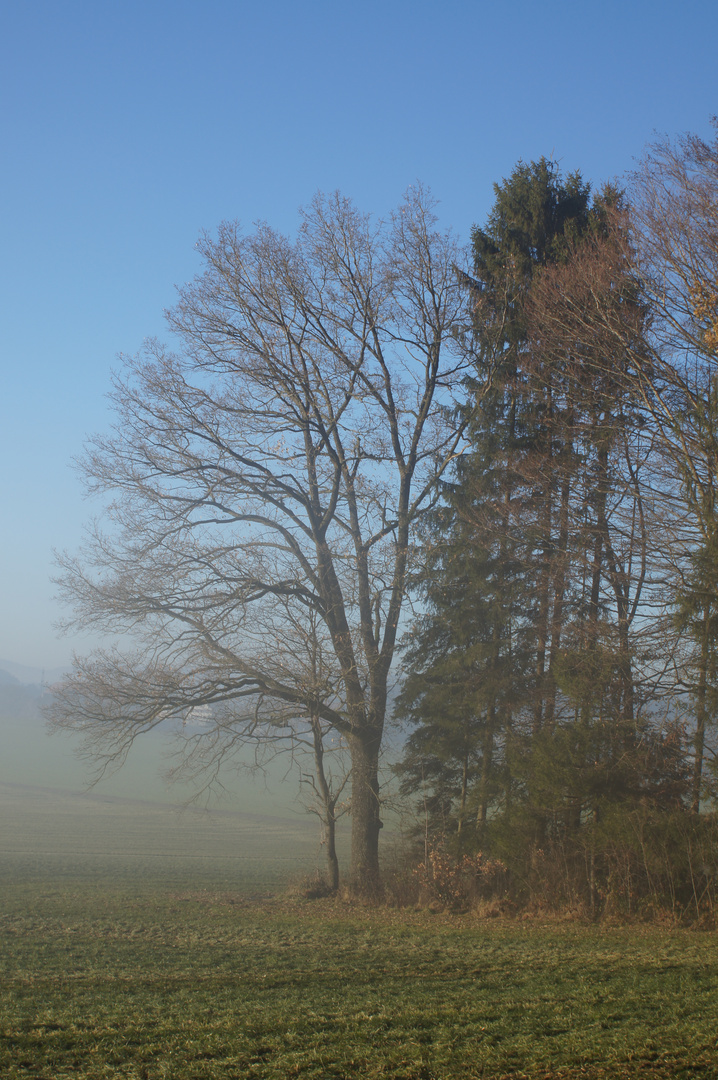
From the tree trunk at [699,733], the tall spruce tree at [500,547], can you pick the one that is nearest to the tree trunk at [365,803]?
the tall spruce tree at [500,547]

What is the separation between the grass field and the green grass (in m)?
0.02

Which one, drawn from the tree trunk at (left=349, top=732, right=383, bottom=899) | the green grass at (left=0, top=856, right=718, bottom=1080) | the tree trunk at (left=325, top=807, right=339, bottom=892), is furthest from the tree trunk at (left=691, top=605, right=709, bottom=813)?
the tree trunk at (left=325, top=807, right=339, bottom=892)

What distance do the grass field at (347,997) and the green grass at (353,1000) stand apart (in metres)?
0.02

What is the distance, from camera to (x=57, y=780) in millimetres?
77938

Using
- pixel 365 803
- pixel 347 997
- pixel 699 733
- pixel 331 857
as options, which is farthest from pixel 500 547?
pixel 347 997

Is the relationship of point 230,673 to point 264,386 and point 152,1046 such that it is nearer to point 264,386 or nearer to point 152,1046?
point 264,386

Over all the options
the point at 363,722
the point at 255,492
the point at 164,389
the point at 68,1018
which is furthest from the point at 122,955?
the point at 164,389

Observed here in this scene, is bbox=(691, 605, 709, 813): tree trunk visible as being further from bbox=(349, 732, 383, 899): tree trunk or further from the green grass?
bbox=(349, 732, 383, 899): tree trunk

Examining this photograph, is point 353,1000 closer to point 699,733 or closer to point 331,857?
point 699,733

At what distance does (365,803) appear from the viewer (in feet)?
52.7

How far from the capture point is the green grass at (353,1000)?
4.77 meters

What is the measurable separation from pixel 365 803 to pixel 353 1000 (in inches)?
378

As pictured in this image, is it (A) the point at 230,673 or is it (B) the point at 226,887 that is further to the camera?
(B) the point at 226,887

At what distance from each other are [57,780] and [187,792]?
14924 mm
